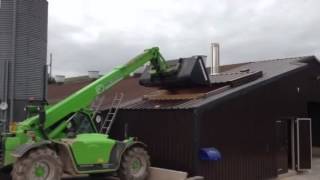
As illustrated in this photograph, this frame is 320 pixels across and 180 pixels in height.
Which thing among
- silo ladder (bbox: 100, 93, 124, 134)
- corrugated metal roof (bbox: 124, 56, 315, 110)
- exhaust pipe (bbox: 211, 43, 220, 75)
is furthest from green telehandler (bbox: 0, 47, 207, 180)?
exhaust pipe (bbox: 211, 43, 220, 75)

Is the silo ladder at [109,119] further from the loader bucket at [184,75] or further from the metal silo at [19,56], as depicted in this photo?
the metal silo at [19,56]

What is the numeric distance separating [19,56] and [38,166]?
20.0 feet

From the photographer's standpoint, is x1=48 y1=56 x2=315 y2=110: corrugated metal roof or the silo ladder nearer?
x1=48 y1=56 x2=315 y2=110: corrugated metal roof

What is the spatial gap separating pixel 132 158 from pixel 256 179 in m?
4.63

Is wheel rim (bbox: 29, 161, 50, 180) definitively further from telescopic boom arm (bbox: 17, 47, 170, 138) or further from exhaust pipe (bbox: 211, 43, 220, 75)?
exhaust pipe (bbox: 211, 43, 220, 75)

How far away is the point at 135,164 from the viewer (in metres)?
14.9

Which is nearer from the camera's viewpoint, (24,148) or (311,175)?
(24,148)

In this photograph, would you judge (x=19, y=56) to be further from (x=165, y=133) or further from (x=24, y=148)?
(x=165, y=133)

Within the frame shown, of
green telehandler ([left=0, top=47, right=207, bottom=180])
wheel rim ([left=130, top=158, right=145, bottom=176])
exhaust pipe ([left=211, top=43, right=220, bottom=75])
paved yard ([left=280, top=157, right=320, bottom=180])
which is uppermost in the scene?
exhaust pipe ([left=211, top=43, right=220, bottom=75])

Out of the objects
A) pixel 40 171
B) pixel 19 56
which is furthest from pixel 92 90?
pixel 19 56

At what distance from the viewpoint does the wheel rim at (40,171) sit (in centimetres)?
1299

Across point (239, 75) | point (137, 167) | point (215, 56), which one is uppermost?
point (215, 56)

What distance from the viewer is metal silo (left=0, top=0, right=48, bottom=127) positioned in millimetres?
17828

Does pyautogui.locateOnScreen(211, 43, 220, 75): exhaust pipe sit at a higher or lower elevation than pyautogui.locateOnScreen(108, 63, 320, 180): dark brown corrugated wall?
higher
